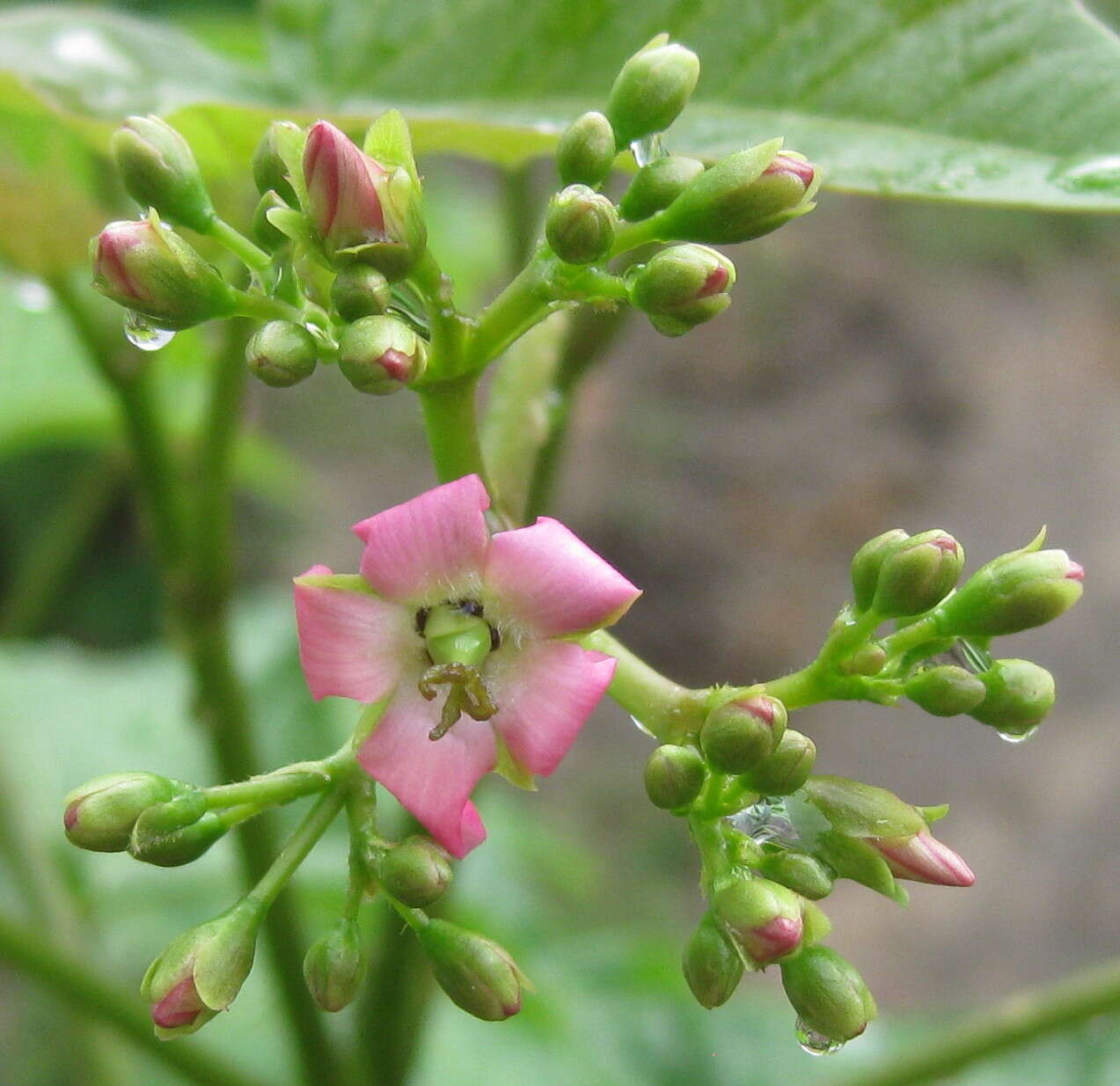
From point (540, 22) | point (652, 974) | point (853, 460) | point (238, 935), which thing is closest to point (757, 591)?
point (853, 460)

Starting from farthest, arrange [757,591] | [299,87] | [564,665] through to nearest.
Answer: [757,591], [299,87], [564,665]

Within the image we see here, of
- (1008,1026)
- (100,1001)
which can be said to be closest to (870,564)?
(1008,1026)

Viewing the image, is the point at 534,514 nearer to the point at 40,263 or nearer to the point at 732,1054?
the point at 40,263

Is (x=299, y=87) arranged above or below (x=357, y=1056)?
above

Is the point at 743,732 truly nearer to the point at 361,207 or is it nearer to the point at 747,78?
the point at 361,207

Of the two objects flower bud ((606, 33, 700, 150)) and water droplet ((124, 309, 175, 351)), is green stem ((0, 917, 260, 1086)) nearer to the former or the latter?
water droplet ((124, 309, 175, 351))
